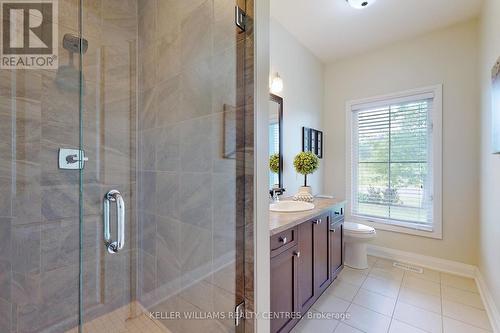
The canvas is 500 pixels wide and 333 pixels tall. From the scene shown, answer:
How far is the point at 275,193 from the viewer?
2.28m

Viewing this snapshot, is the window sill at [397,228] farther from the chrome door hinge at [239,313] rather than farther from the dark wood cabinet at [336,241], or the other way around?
the chrome door hinge at [239,313]

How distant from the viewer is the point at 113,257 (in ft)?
5.48

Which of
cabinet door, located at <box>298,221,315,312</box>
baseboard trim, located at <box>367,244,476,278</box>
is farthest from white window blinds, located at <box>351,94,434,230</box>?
cabinet door, located at <box>298,221,315,312</box>

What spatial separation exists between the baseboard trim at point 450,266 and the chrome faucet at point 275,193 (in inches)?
65.4

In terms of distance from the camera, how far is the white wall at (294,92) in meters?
2.51

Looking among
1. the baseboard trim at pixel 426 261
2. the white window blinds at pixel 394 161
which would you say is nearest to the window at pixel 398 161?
the white window blinds at pixel 394 161

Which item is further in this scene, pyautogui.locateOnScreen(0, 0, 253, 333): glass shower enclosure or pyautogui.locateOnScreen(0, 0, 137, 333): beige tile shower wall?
pyautogui.locateOnScreen(0, 0, 137, 333): beige tile shower wall

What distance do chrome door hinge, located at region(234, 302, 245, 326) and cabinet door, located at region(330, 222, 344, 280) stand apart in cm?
124

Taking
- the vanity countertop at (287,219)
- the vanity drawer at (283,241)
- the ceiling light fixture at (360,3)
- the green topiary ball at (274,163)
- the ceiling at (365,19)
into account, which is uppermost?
the ceiling at (365,19)

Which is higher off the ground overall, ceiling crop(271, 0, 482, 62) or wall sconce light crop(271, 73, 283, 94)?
ceiling crop(271, 0, 482, 62)

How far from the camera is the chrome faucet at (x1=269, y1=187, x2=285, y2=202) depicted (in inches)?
86.9

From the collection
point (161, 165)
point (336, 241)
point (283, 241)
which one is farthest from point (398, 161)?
point (161, 165)

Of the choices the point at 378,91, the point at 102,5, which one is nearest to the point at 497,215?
the point at 378,91

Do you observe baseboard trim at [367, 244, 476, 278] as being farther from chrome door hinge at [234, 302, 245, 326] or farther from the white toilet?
chrome door hinge at [234, 302, 245, 326]
